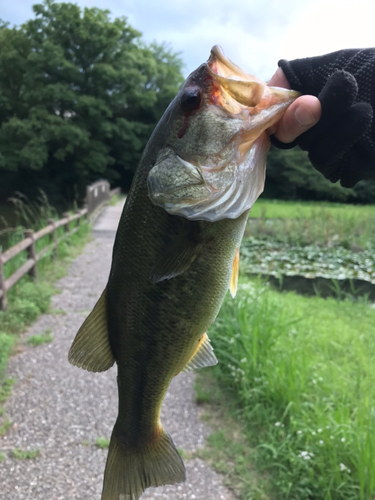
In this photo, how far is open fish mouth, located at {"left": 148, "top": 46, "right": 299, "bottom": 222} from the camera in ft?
4.01

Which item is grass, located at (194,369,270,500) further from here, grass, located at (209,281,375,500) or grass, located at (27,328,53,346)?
grass, located at (27,328,53,346)

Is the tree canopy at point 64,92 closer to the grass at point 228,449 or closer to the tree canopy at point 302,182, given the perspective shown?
the tree canopy at point 302,182

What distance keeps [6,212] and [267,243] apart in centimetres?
1643

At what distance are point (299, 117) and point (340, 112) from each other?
0.16 meters

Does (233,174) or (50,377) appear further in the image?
(50,377)

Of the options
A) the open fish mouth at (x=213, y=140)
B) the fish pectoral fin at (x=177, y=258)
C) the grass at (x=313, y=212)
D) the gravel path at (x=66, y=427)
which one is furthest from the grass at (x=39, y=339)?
the grass at (x=313, y=212)

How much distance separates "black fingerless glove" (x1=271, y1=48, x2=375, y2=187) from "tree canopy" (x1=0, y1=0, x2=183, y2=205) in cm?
2439

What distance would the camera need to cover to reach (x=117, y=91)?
27.3 m

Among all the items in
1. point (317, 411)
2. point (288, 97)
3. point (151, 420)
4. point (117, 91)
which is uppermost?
point (117, 91)

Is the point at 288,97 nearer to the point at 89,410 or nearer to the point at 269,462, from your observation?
the point at 269,462

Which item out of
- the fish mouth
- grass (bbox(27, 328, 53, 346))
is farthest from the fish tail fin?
grass (bbox(27, 328, 53, 346))

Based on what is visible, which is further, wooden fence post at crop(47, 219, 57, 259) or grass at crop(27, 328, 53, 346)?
wooden fence post at crop(47, 219, 57, 259)

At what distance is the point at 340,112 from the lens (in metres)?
1.35

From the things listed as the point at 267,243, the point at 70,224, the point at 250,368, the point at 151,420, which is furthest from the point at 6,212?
the point at 151,420
